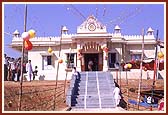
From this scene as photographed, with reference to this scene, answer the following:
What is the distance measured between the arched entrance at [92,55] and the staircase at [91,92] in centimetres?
412

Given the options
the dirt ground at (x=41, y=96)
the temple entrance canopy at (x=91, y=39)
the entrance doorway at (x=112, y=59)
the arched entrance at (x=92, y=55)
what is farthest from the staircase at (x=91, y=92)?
the entrance doorway at (x=112, y=59)

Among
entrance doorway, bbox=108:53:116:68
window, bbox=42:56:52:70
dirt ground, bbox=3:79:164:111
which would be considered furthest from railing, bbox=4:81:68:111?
window, bbox=42:56:52:70

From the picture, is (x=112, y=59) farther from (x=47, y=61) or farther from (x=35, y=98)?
(x=35, y=98)

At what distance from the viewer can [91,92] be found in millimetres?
16828

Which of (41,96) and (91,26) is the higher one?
(91,26)

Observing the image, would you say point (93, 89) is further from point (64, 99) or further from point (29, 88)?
point (29, 88)

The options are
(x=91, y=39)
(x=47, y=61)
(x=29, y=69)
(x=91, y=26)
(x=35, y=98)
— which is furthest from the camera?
(x=47, y=61)

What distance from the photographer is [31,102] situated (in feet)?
51.0

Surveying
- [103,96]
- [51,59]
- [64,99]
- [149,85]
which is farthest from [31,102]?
[51,59]

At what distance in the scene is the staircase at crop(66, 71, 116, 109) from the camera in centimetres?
1509

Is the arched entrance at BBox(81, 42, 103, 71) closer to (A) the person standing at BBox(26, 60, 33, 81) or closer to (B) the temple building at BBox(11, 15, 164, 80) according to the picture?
(B) the temple building at BBox(11, 15, 164, 80)

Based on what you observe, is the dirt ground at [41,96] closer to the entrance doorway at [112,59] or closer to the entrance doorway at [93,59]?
the entrance doorway at [112,59]

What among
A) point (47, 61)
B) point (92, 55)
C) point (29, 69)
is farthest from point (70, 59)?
point (29, 69)

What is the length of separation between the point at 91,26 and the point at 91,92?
8.18m
